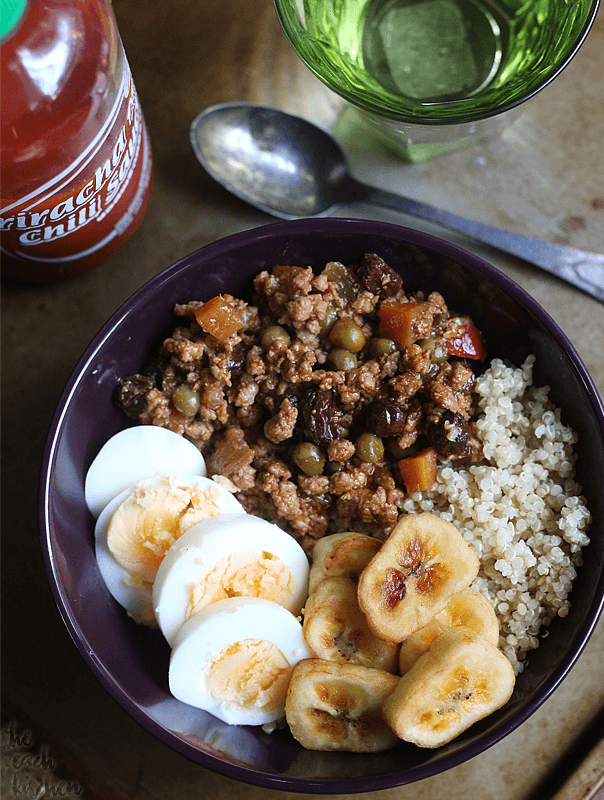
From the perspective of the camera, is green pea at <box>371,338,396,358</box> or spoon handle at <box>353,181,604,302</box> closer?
green pea at <box>371,338,396,358</box>

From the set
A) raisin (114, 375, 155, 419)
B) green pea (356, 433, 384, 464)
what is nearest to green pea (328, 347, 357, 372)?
green pea (356, 433, 384, 464)

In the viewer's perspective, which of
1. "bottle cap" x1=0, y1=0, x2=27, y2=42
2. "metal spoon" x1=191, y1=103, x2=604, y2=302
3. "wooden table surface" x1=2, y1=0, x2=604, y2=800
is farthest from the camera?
"metal spoon" x1=191, y1=103, x2=604, y2=302

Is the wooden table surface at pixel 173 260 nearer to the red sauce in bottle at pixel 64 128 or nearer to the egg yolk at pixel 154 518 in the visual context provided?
the red sauce in bottle at pixel 64 128

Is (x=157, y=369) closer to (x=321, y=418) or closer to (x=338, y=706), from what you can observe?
(x=321, y=418)

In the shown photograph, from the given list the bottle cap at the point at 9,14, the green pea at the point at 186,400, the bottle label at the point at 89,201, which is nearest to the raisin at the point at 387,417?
the green pea at the point at 186,400

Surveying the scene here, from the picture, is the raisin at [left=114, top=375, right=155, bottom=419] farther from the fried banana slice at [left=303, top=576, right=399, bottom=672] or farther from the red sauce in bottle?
the fried banana slice at [left=303, top=576, right=399, bottom=672]

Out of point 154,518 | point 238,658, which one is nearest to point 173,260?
point 154,518
